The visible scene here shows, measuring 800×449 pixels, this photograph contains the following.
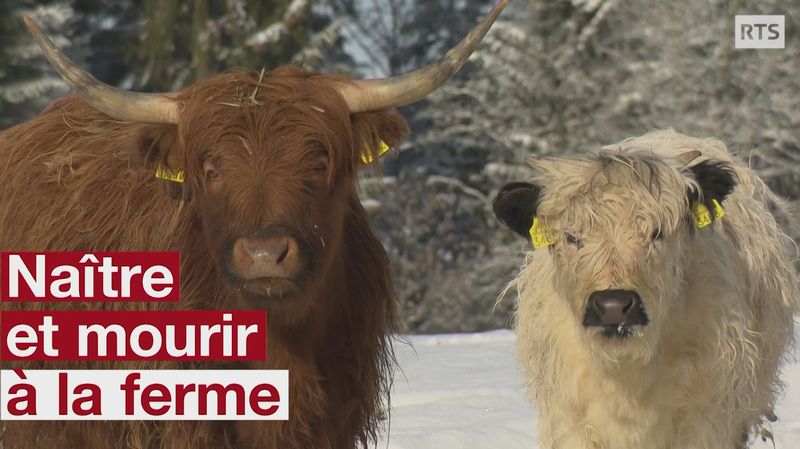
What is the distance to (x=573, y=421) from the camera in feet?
19.8

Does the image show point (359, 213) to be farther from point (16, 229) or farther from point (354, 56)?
point (354, 56)

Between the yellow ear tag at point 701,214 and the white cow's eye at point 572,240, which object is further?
the yellow ear tag at point 701,214

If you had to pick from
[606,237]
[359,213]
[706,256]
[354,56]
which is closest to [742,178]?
[706,256]

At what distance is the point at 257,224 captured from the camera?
4766 millimetres

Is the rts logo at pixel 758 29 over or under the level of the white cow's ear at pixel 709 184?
over

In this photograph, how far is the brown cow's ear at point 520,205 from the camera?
6.04 m

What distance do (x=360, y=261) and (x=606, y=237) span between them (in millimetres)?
1004

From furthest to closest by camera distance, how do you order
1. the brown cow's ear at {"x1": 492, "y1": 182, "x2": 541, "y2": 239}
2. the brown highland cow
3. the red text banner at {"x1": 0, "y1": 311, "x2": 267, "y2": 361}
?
1. the brown cow's ear at {"x1": 492, "y1": 182, "x2": 541, "y2": 239}
2. the red text banner at {"x1": 0, "y1": 311, "x2": 267, "y2": 361}
3. the brown highland cow

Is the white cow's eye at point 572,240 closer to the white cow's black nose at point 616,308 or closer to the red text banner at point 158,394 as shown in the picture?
the white cow's black nose at point 616,308

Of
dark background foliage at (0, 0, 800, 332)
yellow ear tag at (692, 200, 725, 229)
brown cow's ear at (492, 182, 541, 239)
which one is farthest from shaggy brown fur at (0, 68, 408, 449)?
dark background foliage at (0, 0, 800, 332)

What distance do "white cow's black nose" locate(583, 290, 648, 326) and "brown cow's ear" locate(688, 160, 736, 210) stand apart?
68 cm

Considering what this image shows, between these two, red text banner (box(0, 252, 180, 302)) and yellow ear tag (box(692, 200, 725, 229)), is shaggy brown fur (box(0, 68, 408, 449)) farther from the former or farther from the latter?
yellow ear tag (box(692, 200, 725, 229))

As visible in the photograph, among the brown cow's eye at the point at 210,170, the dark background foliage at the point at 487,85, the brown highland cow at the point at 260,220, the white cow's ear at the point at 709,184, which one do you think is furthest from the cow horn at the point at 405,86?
the dark background foliage at the point at 487,85

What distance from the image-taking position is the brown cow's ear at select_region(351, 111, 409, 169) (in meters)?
5.34
